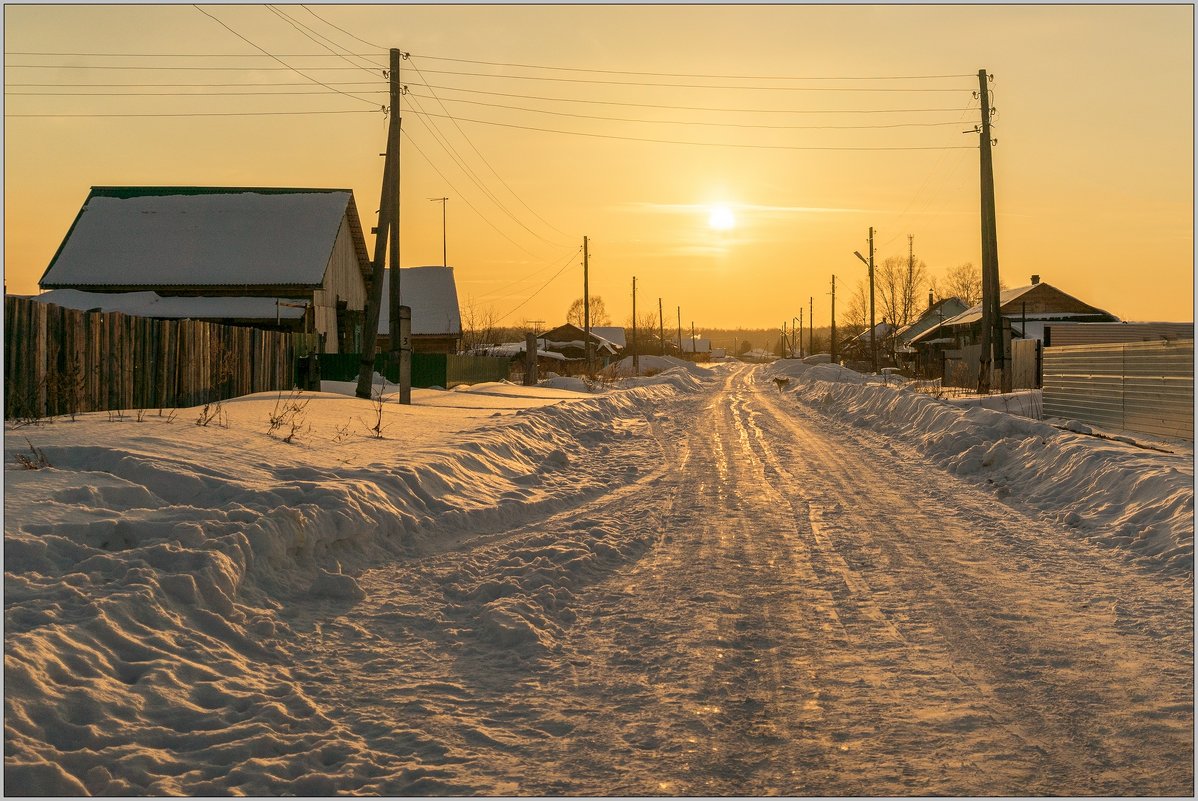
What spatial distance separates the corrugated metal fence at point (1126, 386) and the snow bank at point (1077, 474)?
190 centimetres

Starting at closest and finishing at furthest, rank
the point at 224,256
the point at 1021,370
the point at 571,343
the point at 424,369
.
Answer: the point at 424,369
the point at 1021,370
the point at 224,256
the point at 571,343

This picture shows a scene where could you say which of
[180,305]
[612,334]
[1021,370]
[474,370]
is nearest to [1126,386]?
[1021,370]

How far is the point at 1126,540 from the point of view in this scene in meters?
9.73

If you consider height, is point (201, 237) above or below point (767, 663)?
above

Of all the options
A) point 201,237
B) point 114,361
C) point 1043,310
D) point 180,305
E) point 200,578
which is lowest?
point 200,578

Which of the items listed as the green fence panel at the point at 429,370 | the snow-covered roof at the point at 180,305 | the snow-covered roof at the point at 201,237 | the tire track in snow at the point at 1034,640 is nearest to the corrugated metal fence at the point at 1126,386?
the tire track in snow at the point at 1034,640

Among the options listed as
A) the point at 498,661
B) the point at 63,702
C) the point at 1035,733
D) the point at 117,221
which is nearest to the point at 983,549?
the point at 1035,733

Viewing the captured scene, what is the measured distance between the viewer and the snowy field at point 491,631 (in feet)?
15.1

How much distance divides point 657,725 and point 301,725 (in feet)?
6.00

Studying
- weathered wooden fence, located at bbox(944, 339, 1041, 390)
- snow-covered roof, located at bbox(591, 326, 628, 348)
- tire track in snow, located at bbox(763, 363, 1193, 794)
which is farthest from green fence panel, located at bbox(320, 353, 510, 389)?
snow-covered roof, located at bbox(591, 326, 628, 348)

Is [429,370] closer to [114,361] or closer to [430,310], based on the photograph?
[114,361]

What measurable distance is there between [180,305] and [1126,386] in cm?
3069

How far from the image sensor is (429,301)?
5681cm

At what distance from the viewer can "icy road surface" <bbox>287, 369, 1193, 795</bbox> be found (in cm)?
461
